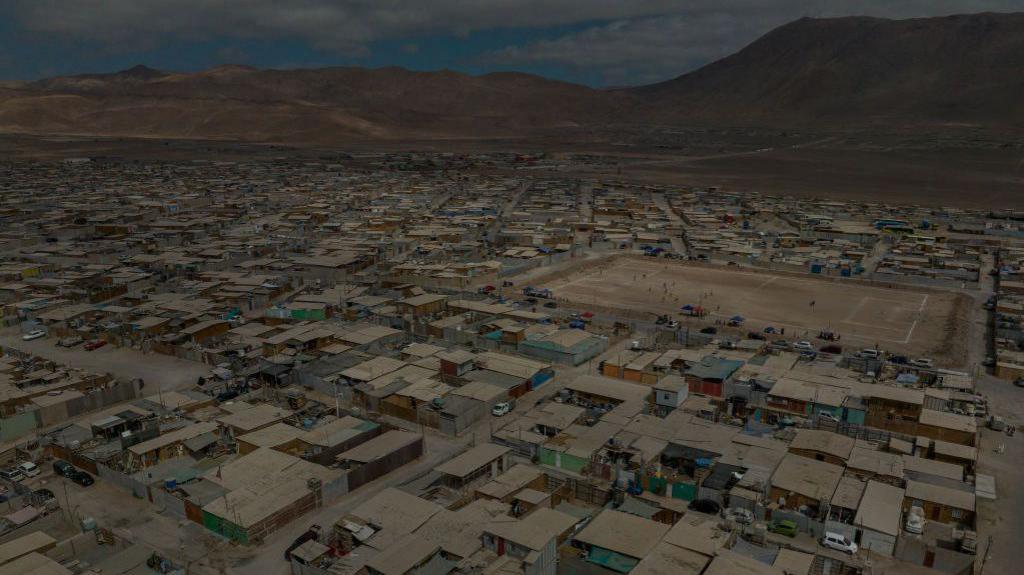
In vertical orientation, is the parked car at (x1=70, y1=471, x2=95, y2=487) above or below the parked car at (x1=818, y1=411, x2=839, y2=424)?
below

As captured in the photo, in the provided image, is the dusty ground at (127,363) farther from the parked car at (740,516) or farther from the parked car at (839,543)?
the parked car at (839,543)

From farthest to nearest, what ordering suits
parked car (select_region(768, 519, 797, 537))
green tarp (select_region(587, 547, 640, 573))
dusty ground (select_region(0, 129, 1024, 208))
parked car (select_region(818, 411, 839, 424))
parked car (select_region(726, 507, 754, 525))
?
dusty ground (select_region(0, 129, 1024, 208))
parked car (select_region(818, 411, 839, 424))
parked car (select_region(726, 507, 754, 525))
parked car (select_region(768, 519, 797, 537))
green tarp (select_region(587, 547, 640, 573))

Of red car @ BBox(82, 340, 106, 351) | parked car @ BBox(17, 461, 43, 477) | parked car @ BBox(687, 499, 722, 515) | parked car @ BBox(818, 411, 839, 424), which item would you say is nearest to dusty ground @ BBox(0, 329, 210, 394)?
red car @ BBox(82, 340, 106, 351)

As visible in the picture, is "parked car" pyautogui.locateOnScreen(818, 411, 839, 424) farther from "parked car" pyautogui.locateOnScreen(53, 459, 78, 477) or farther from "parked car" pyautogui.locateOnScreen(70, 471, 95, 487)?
"parked car" pyautogui.locateOnScreen(53, 459, 78, 477)

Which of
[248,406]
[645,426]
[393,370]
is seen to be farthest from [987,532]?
[248,406]

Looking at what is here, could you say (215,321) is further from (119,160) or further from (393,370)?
(119,160)

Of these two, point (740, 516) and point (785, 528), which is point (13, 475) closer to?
point (740, 516)

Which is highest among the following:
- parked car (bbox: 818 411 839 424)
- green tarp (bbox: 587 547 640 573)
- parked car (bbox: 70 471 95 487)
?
parked car (bbox: 818 411 839 424)

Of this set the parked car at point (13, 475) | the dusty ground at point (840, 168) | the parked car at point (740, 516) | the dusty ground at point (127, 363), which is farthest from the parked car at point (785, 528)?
the dusty ground at point (840, 168)
